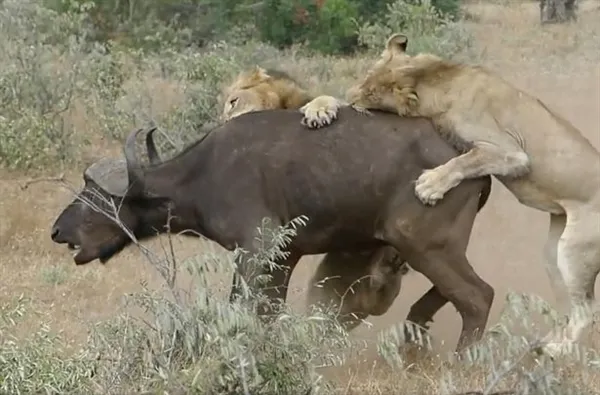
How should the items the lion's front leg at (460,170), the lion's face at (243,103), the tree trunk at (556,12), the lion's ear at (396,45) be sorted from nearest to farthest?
the lion's front leg at (460,170)
the lion's ear at (396,45)
the lion's face at (243,103)
the tree trunk at (556,12)

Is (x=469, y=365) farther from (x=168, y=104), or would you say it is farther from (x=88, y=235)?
(x=168, y=104)

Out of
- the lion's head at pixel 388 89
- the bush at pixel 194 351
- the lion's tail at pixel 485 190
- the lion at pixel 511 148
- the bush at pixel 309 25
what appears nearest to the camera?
the bush at pixel 194 351

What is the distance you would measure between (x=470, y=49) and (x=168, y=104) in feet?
26.5

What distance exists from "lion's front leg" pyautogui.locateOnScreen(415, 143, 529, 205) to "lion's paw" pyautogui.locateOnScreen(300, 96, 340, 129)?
63cm

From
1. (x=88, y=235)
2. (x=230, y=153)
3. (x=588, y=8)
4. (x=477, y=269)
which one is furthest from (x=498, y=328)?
(x=588, y=8)

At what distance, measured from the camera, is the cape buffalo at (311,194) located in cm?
762

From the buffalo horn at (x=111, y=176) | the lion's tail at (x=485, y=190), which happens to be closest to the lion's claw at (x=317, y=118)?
the lion's tail at (x=485, y=190)

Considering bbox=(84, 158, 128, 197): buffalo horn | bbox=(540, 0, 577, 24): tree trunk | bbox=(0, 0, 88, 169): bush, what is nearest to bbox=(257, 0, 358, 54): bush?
bbox=(0, 0, 88, 169): bush

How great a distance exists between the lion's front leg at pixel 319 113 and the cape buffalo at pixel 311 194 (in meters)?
0.05

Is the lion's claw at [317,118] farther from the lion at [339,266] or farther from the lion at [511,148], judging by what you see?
the lion at [339,266]

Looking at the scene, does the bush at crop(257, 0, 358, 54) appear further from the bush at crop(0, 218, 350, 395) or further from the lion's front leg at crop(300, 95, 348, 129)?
the bush at crop(0, 218, 350, 395)

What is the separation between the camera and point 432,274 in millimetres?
7750

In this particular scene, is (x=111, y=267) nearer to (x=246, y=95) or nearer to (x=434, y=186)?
(x=246, y=95)

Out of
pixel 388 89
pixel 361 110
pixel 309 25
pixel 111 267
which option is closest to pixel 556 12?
pixel 309 25
